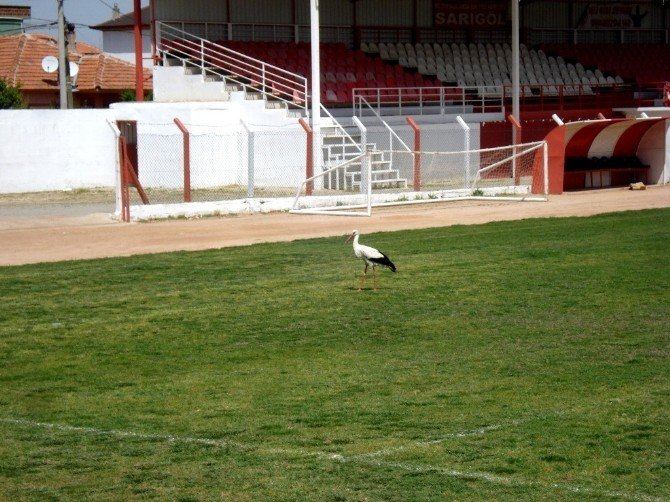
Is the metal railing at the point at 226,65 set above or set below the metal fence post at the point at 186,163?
above

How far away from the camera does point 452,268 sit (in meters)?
16.5

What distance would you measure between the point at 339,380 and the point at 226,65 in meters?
26.5

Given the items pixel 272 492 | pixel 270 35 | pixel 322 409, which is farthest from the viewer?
pixel 270 35

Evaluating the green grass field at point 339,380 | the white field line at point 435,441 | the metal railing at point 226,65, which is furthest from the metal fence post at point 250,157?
the white field line at point 435,441

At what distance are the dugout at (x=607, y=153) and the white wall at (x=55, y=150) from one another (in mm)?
11779

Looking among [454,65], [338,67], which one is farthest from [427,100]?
[454,65]

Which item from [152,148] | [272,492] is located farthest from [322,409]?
[152,148]

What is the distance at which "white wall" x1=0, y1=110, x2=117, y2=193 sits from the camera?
1278 inches

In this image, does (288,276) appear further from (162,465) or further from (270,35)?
(270,35)

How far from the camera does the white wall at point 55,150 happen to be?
3247 cm

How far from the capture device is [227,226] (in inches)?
939

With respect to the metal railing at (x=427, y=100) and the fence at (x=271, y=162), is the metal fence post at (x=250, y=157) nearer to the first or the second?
the fence at (x=271, y=162)

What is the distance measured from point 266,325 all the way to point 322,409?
3.53 m

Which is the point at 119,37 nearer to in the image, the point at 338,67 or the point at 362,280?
the point at 338,67
